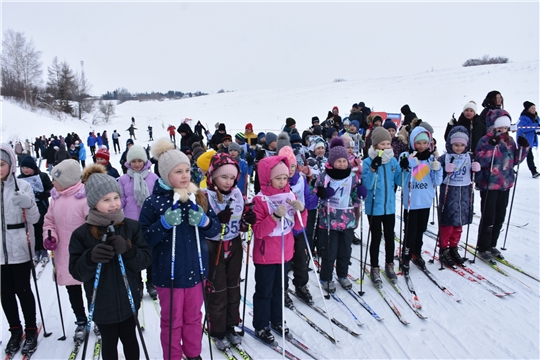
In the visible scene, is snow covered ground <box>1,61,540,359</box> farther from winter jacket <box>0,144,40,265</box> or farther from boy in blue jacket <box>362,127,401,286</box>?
winter jacket <box>0,144,40,265</box>

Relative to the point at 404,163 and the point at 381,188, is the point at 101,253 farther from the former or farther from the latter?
the point at 404,163

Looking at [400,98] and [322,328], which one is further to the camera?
[400,98]

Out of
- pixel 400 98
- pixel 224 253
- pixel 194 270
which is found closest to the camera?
pixel 194 270

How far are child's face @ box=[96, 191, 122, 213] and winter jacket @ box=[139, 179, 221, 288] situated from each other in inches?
13.1

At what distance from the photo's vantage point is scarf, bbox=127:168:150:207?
13.4ft

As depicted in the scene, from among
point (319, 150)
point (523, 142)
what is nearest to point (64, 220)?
point (319, 150)

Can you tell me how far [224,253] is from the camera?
3.17m

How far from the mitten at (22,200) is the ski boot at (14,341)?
→ 1.32 meters

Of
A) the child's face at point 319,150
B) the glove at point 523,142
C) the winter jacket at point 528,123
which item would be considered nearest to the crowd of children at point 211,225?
the glove at point 523,142

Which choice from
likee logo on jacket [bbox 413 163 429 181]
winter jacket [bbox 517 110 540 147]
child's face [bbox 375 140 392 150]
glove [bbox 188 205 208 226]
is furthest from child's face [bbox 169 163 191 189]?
winter jacket [bbox 517 110 540 147]

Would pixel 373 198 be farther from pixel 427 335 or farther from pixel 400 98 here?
pixel 400 98

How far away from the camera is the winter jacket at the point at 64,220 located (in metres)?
3.18

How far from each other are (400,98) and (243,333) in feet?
124

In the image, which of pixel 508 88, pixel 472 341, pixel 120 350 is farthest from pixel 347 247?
pixel 508 88
